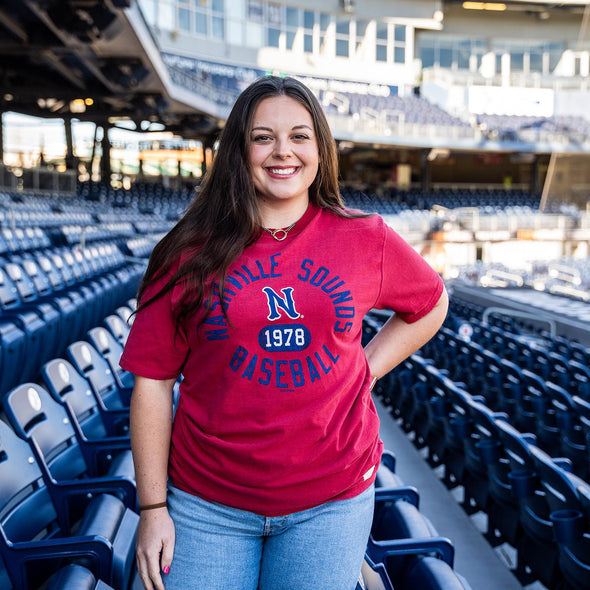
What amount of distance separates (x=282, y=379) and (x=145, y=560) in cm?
44

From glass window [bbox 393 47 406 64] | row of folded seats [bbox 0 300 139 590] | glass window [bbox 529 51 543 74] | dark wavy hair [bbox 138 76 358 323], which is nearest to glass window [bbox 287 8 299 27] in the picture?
glass window [bbox 393 47 406 64]

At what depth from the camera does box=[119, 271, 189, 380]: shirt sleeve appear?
4.45 feet

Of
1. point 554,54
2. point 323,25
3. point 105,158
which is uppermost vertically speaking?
point 323,25

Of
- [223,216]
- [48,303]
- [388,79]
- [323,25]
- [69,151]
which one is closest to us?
[223,216]

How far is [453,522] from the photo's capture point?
12.6 ft

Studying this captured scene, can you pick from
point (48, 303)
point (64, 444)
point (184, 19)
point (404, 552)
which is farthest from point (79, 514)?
point (184, 19)

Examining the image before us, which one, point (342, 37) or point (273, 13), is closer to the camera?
point (273, 13)

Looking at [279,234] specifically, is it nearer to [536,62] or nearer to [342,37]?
[342,37]

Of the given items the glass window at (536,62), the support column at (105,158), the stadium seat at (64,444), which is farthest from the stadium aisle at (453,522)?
the glass window at (536,62)

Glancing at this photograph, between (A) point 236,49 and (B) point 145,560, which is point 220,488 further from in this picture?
(A) point 236,49

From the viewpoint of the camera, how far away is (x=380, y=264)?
55.8 inches

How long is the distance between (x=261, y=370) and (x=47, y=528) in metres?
1.38

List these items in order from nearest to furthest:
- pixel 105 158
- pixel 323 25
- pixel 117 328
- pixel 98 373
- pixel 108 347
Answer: pixel 98 373 < pixel 108 347 < pixel 117 328 < pixel 105 158 < pixel 323 25

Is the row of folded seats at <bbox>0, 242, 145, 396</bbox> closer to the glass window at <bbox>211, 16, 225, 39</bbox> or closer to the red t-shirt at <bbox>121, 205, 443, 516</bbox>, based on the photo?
the red t-shirt at <bbox>121, 205, 443, 516</bbox>
